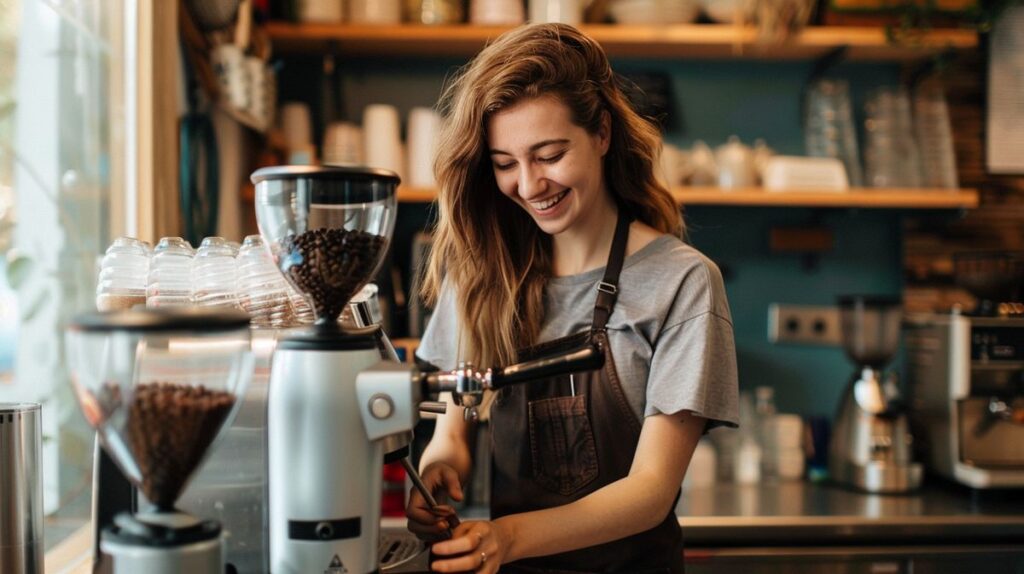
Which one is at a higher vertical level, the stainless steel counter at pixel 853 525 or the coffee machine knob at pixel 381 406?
the coffee machine knob at pixel 381 406

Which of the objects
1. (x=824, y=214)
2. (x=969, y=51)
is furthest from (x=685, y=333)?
(x=969, y=51)

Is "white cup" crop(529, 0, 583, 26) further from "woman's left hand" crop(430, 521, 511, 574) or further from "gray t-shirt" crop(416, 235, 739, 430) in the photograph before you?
"woman's left hand" crop(430, 521, 511, 574)

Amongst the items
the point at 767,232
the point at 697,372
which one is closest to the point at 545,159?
the point at 697,372

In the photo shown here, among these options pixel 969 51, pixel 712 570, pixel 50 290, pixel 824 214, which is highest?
pixel 969 51

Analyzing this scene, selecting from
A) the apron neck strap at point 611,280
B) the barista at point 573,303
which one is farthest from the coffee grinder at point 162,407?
the apron neck strap at point 611,280

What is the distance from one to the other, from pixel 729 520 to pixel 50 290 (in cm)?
154

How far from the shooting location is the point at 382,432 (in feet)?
2.72

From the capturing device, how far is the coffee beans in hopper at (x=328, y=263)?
851 mm

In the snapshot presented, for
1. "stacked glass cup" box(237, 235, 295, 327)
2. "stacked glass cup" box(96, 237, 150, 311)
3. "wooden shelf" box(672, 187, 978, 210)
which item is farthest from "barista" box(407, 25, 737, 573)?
"wooden shelf" box(672, 187, 978, 210)

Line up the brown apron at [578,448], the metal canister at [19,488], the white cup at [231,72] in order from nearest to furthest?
the metal canister at [19,488] → the brown apron at [578,448] → the white cup at [231,72]

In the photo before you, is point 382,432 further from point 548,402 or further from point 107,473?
point 548,402

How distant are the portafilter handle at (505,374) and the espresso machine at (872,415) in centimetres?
179

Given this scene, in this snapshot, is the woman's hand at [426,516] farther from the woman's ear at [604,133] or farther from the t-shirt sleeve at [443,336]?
the woman's ear at [604,133]

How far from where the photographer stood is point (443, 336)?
61.0 inches
